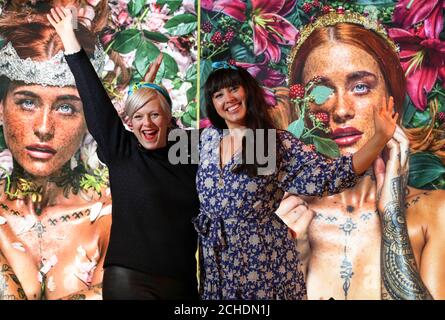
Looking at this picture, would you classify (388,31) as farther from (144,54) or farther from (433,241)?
(144,54)

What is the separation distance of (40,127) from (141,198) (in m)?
1.83

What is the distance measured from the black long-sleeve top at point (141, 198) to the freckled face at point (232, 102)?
0.23 meters

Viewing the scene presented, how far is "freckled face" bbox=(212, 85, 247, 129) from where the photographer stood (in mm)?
2182

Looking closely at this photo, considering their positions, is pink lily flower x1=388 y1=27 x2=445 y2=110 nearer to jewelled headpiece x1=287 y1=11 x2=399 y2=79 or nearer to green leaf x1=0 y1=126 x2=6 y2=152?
jewelled headpiece x1=287 y1=11 x2=399 y2=79

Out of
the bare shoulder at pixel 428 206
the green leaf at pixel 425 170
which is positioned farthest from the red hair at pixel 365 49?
the bare shoulder at pixel 428 206

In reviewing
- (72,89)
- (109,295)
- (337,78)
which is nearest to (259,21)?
(337,78)

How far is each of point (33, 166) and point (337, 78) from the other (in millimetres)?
1690

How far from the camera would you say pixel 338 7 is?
360cm

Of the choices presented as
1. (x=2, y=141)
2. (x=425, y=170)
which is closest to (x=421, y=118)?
(x=425, y=170)

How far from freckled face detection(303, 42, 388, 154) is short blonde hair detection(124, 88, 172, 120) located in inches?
62.3

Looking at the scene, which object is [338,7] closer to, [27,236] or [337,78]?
[337,78]

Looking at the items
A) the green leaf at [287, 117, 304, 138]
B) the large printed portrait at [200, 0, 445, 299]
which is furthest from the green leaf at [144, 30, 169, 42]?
the green leaf at [287, 117, 304, 138]

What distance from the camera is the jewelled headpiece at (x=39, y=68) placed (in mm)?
3686

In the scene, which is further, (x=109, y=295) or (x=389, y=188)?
(x=389, y=188)
